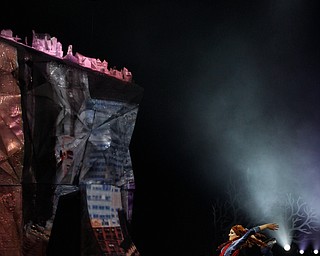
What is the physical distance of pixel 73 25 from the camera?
14.1 metres

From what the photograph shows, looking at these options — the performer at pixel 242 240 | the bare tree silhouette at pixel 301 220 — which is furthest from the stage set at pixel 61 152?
the bare tree silhouette at pixel 301 220

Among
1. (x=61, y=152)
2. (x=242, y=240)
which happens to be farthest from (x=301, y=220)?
(x=61, y=152)

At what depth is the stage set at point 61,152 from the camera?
7.02 m

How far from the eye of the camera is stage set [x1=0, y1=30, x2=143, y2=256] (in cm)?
702

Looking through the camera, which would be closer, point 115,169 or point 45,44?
point 45,44

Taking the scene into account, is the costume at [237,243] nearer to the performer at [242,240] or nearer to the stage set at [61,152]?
the performer at [242,240]

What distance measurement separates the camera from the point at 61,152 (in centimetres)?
773

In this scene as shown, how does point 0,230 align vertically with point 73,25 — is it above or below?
below

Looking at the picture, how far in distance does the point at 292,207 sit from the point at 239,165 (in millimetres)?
2575

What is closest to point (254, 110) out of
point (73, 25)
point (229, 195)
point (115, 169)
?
point (229, 195)

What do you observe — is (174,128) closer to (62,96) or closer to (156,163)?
(156,163)

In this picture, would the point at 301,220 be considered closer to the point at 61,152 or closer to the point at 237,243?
the point at 237,243

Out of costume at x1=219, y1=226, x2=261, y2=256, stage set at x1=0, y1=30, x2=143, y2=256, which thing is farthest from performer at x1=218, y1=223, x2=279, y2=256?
stage set at x1=0, y1=30, x2=143, y2=256

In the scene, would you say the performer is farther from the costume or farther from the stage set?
the stage set
